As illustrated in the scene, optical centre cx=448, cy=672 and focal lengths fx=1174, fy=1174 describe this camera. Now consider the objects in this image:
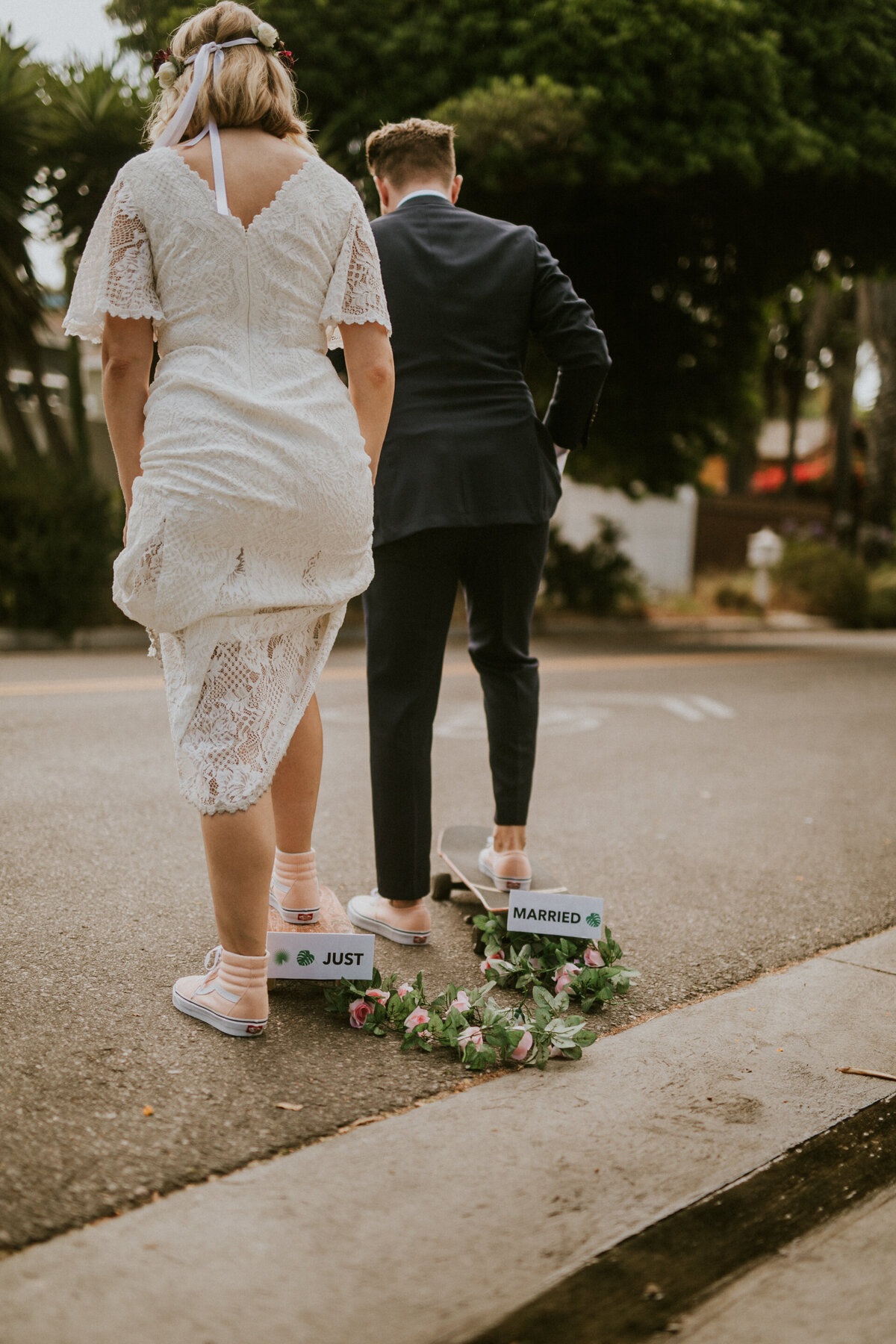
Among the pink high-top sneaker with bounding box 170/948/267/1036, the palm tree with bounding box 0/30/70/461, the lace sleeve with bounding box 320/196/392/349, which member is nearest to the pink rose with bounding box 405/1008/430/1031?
the pink high-top sneaker with bounding box 170/948/267/1036

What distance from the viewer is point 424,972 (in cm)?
259

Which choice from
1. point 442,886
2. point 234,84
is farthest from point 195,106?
point 442,886

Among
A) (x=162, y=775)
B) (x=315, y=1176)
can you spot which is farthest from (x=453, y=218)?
(x=162, y=775)

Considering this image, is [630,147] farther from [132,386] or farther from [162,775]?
[132,386]

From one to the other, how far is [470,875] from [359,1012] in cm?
85

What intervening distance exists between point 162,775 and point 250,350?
2.91m

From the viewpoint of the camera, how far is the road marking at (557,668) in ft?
24.3

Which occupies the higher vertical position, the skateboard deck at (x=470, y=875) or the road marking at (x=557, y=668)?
the skateboard deck at (x=470, y=875)

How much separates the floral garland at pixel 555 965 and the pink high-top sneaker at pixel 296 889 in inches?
16.0

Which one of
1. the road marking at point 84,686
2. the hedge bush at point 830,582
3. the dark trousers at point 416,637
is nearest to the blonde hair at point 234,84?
the dark trousers at point 416,637

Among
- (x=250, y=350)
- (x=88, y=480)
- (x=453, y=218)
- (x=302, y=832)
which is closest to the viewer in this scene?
(x=250, y=350)

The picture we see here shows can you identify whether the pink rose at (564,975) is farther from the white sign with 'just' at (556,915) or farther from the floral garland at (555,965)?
the white sign with 'just' at (556,915)

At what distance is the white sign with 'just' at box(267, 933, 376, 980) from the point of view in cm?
233

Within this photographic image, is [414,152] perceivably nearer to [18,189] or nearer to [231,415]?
[231,415]
